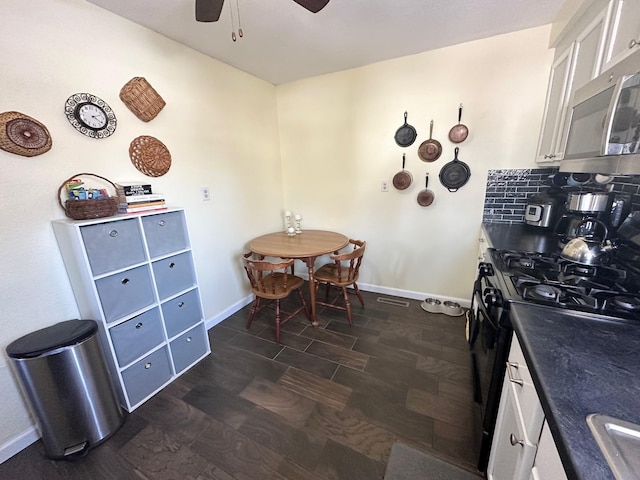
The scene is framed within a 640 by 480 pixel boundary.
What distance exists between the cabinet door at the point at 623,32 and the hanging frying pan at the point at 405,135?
53.0 inches

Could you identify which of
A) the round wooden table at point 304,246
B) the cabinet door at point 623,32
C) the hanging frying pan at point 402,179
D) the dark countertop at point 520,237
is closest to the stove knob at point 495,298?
the dark countertop at point 520,237

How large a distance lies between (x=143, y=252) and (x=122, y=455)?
1.10 metres

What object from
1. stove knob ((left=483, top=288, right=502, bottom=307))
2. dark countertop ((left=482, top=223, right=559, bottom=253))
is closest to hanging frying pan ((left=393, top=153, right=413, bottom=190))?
dark countertop ((left=482, top=223, right=559, bottom=253))

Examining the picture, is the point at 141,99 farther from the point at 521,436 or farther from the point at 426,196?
the point at 521,436

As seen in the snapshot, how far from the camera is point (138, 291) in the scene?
1.61 metres

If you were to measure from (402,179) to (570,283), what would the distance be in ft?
5.45

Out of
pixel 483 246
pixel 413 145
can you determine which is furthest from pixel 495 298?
pixel 413 145

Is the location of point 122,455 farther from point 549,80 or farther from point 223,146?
point 549,80

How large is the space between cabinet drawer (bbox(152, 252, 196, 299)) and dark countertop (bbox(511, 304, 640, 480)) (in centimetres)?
194

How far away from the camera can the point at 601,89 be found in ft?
3.32

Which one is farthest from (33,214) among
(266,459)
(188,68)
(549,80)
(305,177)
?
(549,80)

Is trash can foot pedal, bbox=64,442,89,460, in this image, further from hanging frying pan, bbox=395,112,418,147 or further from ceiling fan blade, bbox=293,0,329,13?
hanging frying pan, bbox=395,112,418,147

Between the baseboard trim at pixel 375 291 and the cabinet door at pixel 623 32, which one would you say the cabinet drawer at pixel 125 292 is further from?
the cabinet door at pixel 623 32

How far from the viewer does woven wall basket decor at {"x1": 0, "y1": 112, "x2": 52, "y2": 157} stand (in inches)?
50.1
